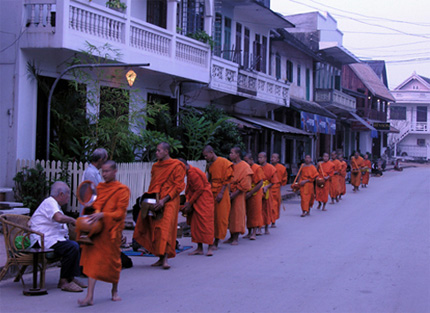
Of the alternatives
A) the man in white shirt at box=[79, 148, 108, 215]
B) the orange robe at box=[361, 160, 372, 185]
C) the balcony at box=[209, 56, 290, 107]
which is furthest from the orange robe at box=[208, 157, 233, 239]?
the orange robe at box=[361, 160, 372, 185]

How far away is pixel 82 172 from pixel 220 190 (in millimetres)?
3675

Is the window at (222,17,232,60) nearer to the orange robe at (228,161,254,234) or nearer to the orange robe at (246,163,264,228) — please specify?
the orange robe at (246,163,264,228)

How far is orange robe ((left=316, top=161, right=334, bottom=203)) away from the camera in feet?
57.7

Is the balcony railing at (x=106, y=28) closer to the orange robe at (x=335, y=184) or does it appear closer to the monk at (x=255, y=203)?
the monk at (x=255, y=203)

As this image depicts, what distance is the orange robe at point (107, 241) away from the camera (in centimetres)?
609

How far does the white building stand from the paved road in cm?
5851

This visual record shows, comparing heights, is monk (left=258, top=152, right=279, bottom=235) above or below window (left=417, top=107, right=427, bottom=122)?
below

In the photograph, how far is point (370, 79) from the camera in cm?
5403

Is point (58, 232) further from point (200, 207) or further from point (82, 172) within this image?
point (82, 172)

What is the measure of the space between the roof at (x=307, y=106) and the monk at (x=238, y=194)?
1783 cm

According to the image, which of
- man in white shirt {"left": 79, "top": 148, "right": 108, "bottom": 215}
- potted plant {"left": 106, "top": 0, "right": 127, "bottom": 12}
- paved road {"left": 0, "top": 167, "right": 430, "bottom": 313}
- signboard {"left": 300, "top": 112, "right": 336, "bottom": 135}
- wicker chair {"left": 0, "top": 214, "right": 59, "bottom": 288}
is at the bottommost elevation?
paved road {"left": 0, "top": 167, "right": 430, "bottom": 313}

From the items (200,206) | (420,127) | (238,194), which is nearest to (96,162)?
(200,206)

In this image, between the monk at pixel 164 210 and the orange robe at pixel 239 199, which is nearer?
the monk at pixel 164 210

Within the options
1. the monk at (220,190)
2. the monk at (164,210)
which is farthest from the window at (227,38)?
the monk at (164,210)
